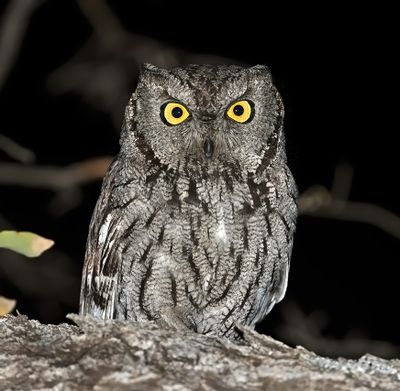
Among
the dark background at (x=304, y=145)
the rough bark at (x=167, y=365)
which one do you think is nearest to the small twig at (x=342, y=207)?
the dark background at (x=304, y=145)

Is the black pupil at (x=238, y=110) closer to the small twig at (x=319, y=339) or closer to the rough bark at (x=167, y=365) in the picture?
the rough bark at (x=167, y=365)

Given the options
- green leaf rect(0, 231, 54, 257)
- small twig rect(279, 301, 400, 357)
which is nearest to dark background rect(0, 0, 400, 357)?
small twig rect(279, 301, 400, 357)

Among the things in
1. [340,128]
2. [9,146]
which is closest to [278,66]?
[340,128]

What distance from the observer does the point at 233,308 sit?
293cm

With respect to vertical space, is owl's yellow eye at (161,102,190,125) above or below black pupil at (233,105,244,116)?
below

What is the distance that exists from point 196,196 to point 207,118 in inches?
10.6

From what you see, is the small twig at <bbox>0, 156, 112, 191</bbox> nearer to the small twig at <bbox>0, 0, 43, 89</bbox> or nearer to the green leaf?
the small twig at <bbox>0, 0, 43, 89</bbox>

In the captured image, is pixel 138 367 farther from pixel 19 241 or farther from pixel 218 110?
pixel 218 110

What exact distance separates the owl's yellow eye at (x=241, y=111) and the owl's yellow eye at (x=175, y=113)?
0.15 meters

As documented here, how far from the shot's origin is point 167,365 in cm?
176

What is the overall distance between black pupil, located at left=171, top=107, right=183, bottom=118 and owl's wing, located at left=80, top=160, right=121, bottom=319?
1.30 ft

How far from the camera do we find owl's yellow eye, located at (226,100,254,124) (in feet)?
8.90

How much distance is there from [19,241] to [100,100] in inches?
100

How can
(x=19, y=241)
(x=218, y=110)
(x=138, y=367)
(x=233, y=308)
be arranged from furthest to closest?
(x=233, y=308), (x=218, y=110), (x=19, y=241), (x=138, y=367)
